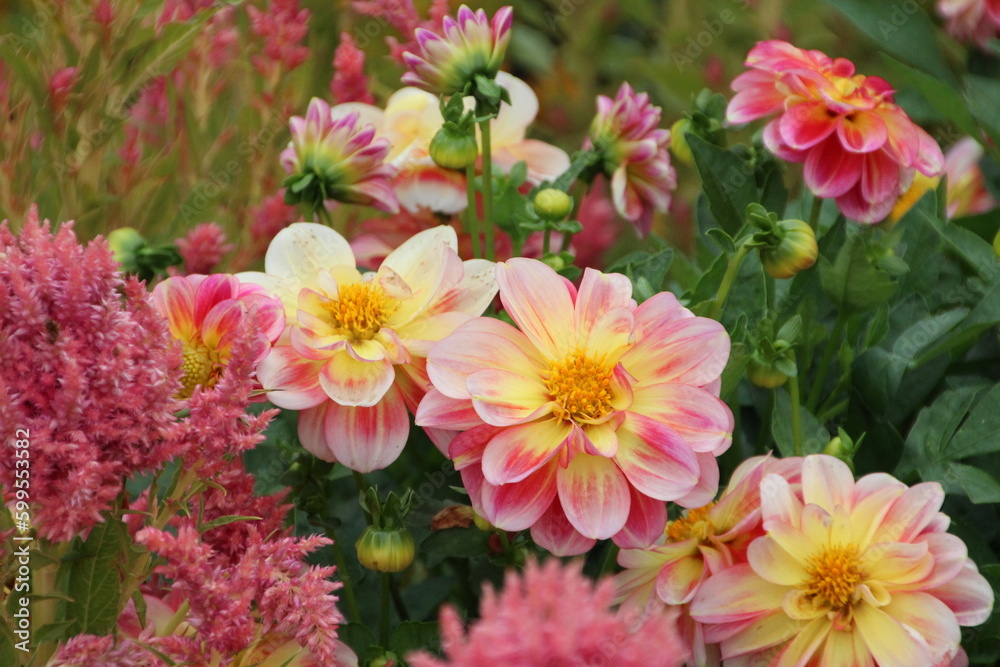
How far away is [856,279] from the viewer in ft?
1.87

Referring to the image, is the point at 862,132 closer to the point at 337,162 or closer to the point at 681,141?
the point at 681,141

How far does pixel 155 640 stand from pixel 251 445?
0.08m

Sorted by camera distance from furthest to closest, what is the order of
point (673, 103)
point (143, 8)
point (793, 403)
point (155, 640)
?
1. point (673, 103)
2. point (143, 8)
3. point (793, 403)
4. point (155, 640)

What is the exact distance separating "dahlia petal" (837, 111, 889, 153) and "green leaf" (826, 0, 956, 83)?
1.01 ft

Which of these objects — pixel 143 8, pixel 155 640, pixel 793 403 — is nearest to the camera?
pixel 155 640

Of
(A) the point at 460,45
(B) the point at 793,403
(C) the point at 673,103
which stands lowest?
(C) the point at 673,103

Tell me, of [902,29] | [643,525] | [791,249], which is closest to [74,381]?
[643,525]

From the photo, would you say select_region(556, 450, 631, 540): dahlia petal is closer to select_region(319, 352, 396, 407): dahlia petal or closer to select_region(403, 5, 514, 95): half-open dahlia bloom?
select_region(319, 352, 396, 407): dahlia petal

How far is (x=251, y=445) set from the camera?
0.39 m

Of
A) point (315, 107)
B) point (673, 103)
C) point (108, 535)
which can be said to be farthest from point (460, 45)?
point (673, 103)

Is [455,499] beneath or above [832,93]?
beneath

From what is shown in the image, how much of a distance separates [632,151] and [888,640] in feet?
1.10

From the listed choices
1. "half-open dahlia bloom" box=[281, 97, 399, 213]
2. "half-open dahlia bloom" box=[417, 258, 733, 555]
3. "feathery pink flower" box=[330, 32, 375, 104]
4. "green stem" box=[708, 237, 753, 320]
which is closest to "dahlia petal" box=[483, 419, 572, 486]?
"half-open dahlia bloom" box=[417, 258, 733, 555]

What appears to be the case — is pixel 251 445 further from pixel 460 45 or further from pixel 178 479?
pixel 460 45
